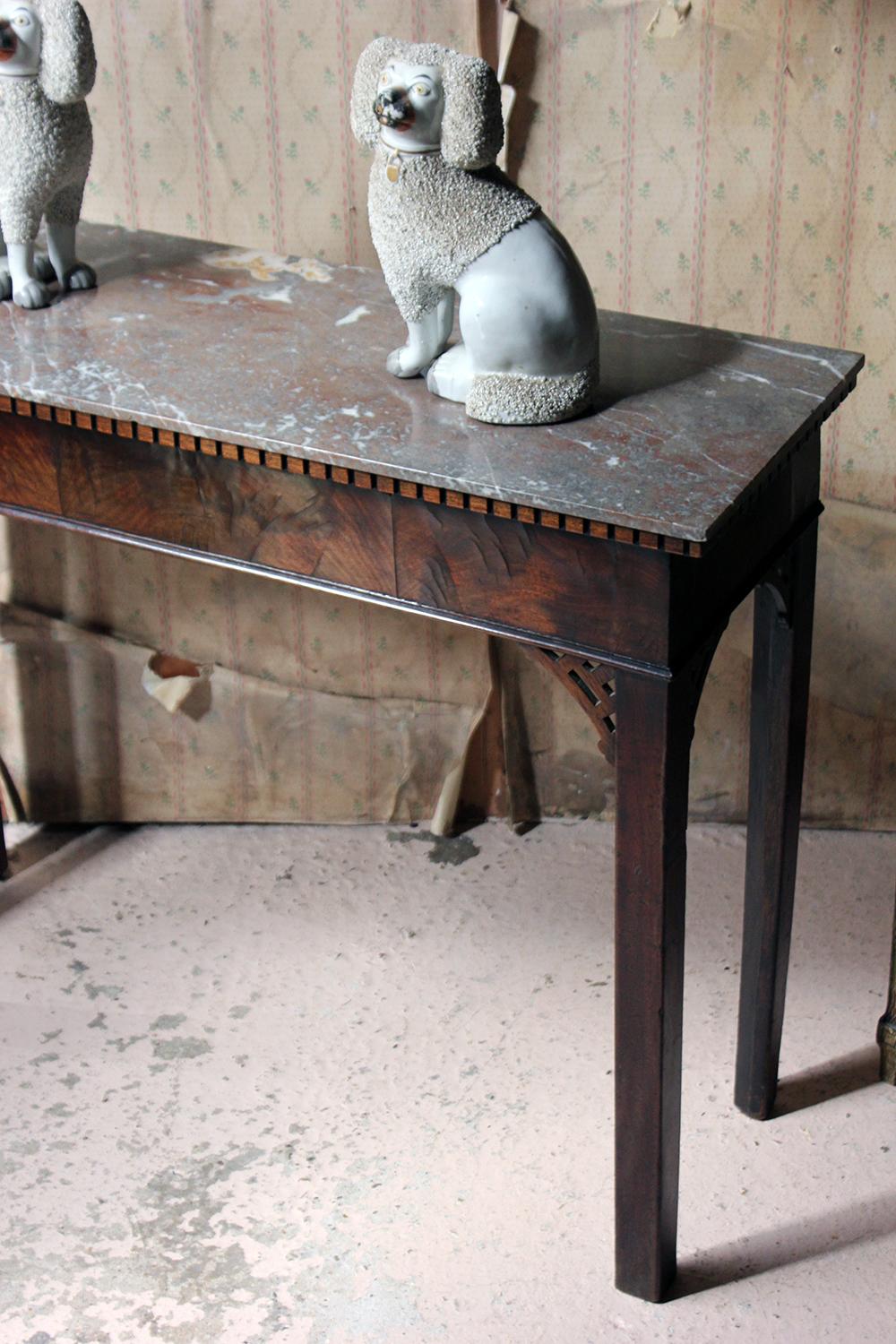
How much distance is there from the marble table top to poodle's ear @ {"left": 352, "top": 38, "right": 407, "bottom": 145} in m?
0.25

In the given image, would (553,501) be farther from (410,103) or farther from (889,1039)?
(889,1039)

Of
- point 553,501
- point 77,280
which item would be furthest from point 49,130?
point 553,501

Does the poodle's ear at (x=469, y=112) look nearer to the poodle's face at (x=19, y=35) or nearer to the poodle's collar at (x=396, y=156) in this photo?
the poodle's collar at (x=396, y=156)

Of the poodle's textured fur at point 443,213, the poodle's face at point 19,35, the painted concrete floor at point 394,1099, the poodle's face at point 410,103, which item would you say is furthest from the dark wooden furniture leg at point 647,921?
the poodle's face at point 19,35

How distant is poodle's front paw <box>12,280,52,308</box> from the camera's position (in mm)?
2004

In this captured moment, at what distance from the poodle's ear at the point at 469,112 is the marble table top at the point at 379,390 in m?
0.25

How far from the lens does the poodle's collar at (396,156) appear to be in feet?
5.44

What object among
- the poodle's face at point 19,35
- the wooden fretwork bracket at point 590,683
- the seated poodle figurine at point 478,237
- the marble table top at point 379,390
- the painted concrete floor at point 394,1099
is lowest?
the painted concrete floor at point 394,1099

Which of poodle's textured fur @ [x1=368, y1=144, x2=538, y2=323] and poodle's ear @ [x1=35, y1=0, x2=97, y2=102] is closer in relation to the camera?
poodle's textured fur @ [x1=368, y1=144, x2=538, y2=323]

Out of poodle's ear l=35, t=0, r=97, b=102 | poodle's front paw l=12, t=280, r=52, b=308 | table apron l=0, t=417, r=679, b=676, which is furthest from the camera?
poodle's front paw l=12, t=280, r=52, b=308

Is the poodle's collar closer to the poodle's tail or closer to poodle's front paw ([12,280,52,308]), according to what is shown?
the poodle's tail

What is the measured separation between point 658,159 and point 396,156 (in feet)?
2.61

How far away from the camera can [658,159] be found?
2355mm

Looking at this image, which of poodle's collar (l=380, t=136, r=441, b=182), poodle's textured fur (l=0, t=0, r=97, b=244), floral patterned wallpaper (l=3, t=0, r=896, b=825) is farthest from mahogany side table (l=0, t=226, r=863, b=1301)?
floral patterned wallpaper (l=3, t=0, r=896, b=825)
